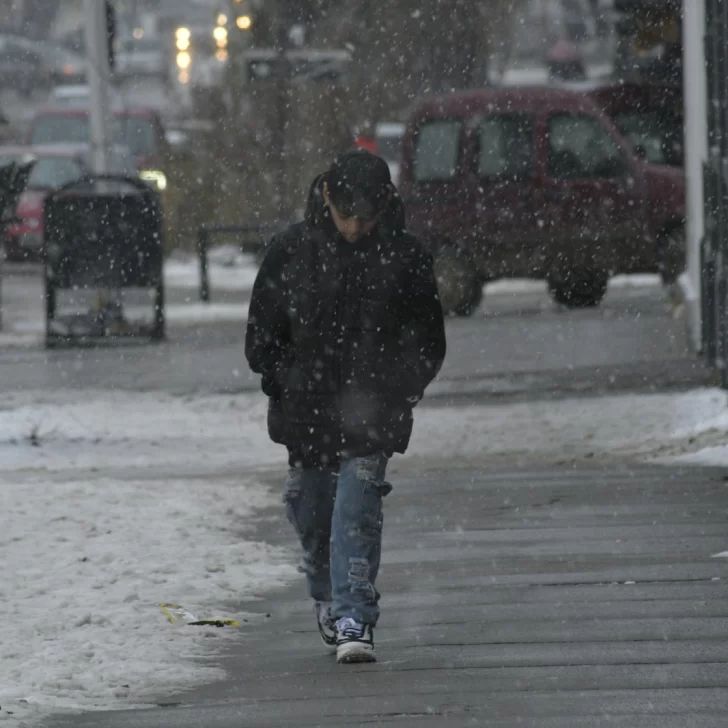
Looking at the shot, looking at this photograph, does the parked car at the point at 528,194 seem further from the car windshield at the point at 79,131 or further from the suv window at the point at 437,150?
the car windshield at the point at 79,131

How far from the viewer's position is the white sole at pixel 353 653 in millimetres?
6016

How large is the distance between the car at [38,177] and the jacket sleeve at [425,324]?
21102mm

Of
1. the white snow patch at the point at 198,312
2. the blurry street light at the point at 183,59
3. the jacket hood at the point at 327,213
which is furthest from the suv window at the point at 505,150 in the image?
the blurry street light at the point at 183,59

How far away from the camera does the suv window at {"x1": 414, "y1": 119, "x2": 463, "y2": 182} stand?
19266mm

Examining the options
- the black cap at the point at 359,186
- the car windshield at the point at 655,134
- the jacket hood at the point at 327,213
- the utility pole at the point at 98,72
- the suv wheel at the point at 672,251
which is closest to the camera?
the black cap at the point at 359,186

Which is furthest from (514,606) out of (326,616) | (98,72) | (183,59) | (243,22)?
(183,59)

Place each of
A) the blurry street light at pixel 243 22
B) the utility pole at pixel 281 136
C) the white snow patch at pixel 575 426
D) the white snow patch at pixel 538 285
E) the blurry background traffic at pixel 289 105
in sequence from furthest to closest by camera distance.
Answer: the blurry street light at pixel 243 22 < the utility pole at pixel 281 136 < the blurry background traffic at pixel 289 105 < the white snow patch at pixel 538 285 < the white snow patch at pixel 575 426

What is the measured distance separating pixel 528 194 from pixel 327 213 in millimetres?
13175

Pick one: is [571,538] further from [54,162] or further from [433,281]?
[54,162]

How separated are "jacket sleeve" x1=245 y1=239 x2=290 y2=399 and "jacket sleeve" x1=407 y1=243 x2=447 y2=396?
38cm

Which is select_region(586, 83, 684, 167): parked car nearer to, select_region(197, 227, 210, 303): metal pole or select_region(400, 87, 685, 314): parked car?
select_region(400, 87, 685, 314): parked car

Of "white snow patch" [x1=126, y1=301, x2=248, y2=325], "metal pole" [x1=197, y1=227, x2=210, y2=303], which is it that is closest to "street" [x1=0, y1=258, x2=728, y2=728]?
"white snow patch" [x1=126, y1=301, x2=248, y2=325]

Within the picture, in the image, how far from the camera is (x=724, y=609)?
21.6ft

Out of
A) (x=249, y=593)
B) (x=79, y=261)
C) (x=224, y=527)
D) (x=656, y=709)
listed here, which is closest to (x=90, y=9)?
(x=79, y=261)
